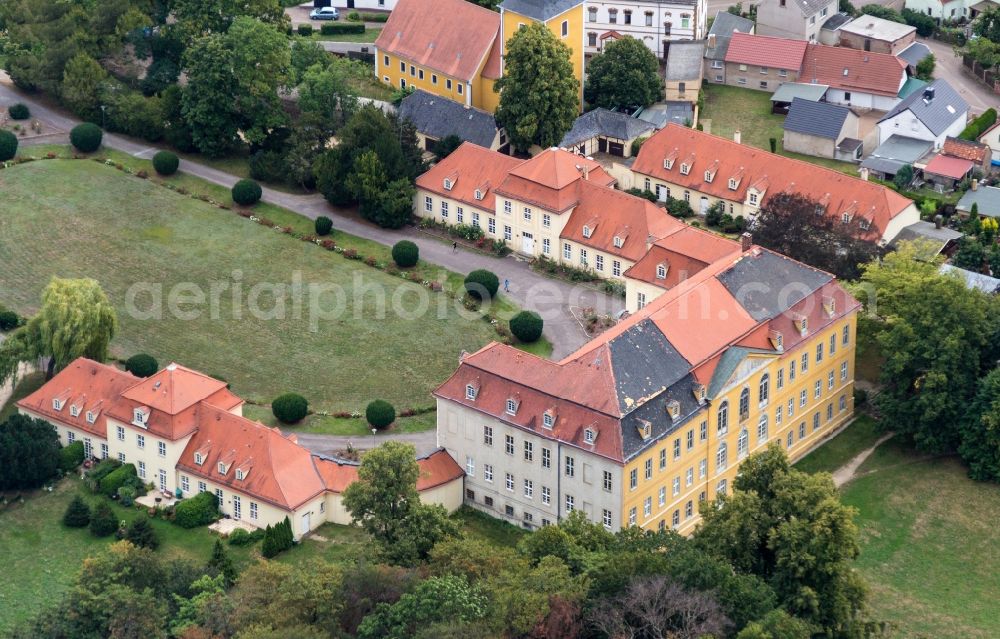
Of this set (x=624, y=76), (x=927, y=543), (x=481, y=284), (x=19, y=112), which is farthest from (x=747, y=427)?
(x=19, y=112)

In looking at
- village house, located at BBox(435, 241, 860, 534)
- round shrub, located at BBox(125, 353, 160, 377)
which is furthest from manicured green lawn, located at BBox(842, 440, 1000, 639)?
round shrub, located at BBox(125, 353, 160, 377)

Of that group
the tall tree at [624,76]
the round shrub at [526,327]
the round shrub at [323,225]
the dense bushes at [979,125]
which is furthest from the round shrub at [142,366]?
the dense bushes at [979,125]

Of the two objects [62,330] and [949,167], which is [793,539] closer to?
[62,330]

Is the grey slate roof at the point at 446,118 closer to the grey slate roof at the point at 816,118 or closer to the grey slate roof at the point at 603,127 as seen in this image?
the grey slate roof at the point at 603,127

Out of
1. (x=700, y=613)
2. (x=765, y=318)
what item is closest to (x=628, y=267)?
(x=765, y=318)

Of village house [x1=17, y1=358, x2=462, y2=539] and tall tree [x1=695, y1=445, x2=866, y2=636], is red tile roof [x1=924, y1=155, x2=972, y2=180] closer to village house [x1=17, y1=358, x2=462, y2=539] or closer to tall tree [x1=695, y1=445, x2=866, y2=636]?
tall tree [x1=695, y1=445, x2=866, y2=636]

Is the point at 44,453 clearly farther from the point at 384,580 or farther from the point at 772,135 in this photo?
the point at 772,135
